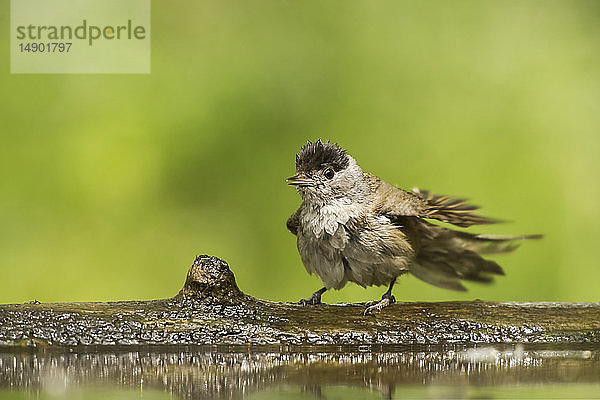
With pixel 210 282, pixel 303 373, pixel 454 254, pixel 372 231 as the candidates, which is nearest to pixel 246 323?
pixel 210 282

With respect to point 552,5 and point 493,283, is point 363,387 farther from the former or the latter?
point 552,5

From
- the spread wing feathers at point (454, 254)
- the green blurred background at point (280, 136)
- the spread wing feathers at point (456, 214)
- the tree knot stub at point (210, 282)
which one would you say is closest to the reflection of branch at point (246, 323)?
the tree knot stub at point (210, 282)

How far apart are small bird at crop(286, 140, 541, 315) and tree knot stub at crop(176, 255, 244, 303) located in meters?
0.70

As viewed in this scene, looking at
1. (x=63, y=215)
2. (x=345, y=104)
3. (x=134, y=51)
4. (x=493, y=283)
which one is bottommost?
(x=493, y=283)

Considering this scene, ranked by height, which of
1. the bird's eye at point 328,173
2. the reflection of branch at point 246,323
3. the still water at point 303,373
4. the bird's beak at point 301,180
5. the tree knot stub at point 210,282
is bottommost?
the still water at point 303,373

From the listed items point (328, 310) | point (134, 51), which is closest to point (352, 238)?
point (328, 310)

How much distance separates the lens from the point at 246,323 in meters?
3.62

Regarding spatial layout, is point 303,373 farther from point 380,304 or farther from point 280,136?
point 280,136

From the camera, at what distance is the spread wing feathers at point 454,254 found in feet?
14.7

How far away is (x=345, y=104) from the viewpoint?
634 cm

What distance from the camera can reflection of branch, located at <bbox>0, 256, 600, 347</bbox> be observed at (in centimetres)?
351

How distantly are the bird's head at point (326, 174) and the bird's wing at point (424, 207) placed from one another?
0.12 m

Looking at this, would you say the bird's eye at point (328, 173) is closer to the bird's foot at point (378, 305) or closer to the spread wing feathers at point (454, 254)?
the spread wing feathers at point (454, 254)

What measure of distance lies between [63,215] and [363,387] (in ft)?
12.3
